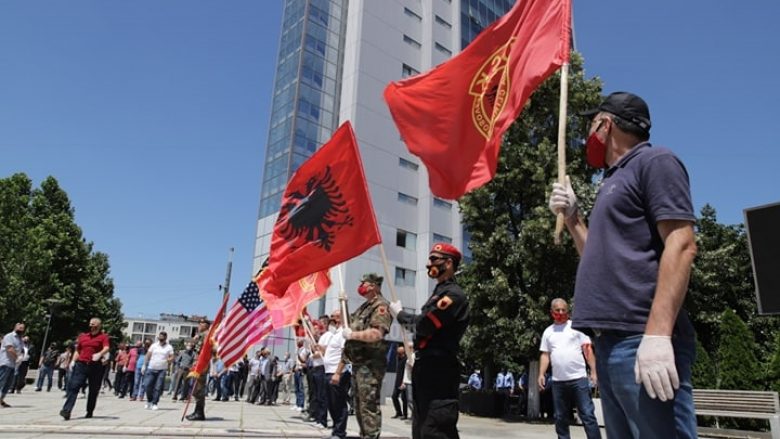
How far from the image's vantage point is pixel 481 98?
5.78 meters

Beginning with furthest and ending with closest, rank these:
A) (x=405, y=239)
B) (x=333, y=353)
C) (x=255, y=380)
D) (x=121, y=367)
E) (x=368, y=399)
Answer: (x=405, y=239) → (x=255, y=380) → (x=121, y=367) → (x=333, y=353) → (x=368, y=399)

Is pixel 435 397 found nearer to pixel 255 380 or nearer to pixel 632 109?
pixel 632 109

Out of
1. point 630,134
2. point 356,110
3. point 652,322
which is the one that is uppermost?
point 356,110

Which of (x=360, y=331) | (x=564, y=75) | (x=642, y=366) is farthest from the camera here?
(x=360, y=331)

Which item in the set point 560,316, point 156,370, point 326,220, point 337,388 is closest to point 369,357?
point 337,388

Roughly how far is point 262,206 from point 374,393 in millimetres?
38328

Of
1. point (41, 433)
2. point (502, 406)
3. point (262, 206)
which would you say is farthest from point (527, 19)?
→ point (262, 206)

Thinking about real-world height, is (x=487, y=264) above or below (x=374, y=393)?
above

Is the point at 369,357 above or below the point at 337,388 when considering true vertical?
above

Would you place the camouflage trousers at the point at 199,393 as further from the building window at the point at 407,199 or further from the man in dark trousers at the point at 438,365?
the building window at the point at 407,199

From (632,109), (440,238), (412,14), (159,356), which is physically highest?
(412,14)

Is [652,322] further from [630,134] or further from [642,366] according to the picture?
[630,134]

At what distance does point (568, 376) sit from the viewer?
691 cm

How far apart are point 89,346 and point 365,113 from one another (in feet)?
109
